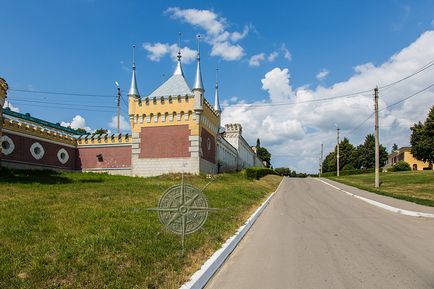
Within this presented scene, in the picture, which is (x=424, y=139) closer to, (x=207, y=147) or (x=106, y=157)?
(x=207, y=147)

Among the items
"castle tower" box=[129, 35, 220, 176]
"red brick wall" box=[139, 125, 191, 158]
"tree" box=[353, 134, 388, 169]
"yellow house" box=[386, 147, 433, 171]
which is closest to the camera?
"castle tower" box=[129, 35, 220, 176]

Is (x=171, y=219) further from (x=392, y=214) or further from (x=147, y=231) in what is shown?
(x=392, y=214)

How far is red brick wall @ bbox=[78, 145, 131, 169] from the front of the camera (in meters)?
29.3

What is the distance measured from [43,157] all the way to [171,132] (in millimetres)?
9339

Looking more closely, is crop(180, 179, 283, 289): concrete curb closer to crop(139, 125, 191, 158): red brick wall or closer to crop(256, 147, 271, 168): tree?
crop(139, 125, 191, 158): red brick wall

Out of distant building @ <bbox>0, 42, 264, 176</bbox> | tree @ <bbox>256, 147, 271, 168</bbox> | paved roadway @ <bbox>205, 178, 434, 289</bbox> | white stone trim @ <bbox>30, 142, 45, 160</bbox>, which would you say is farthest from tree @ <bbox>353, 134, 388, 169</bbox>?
paved roadway @ <bbox>205, 178, 434, 289</bbox>

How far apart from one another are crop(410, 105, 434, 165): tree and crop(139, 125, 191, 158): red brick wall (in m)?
43.2

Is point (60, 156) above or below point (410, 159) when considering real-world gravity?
below

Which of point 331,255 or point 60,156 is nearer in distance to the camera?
point 331,255

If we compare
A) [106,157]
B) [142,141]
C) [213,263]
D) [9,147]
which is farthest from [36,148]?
[213,263]

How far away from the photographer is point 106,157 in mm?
29984

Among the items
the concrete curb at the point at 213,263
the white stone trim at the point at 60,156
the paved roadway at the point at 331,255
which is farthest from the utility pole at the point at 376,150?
the white stone trim at the point at 60,156

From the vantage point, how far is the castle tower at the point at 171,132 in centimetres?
2622
